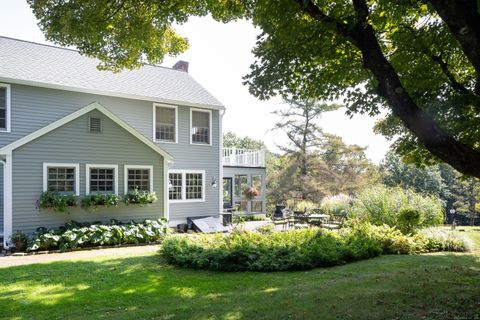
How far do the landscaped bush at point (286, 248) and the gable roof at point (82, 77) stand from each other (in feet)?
25.8

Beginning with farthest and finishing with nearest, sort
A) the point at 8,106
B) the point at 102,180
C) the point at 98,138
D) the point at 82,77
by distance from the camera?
1. the point at 82,77
2. the point at 102,180
3. the point at 98,138
4. the point at 8,106

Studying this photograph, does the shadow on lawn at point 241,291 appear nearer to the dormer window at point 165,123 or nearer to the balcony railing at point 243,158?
the dormer window at point 165,123

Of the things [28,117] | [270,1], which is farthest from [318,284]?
[28,117]

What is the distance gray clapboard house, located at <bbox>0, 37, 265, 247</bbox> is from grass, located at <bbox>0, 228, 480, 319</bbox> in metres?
4.33

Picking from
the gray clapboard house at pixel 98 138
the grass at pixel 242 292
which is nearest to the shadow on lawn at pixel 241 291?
the grass at pixel 242 292

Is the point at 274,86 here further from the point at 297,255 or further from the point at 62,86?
the point at 62,86

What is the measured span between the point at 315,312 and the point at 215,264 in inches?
152

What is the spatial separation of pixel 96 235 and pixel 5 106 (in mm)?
5627

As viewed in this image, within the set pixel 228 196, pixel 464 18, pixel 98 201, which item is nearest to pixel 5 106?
pixel 98 201

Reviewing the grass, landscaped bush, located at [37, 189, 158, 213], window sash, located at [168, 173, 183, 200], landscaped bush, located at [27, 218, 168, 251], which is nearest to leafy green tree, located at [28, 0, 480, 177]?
the grass

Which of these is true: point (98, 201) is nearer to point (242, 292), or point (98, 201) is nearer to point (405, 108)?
point (242, 292)

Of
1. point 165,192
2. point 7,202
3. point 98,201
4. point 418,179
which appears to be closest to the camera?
point 7,202

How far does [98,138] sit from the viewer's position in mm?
13555

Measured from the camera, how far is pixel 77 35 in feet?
24.8
